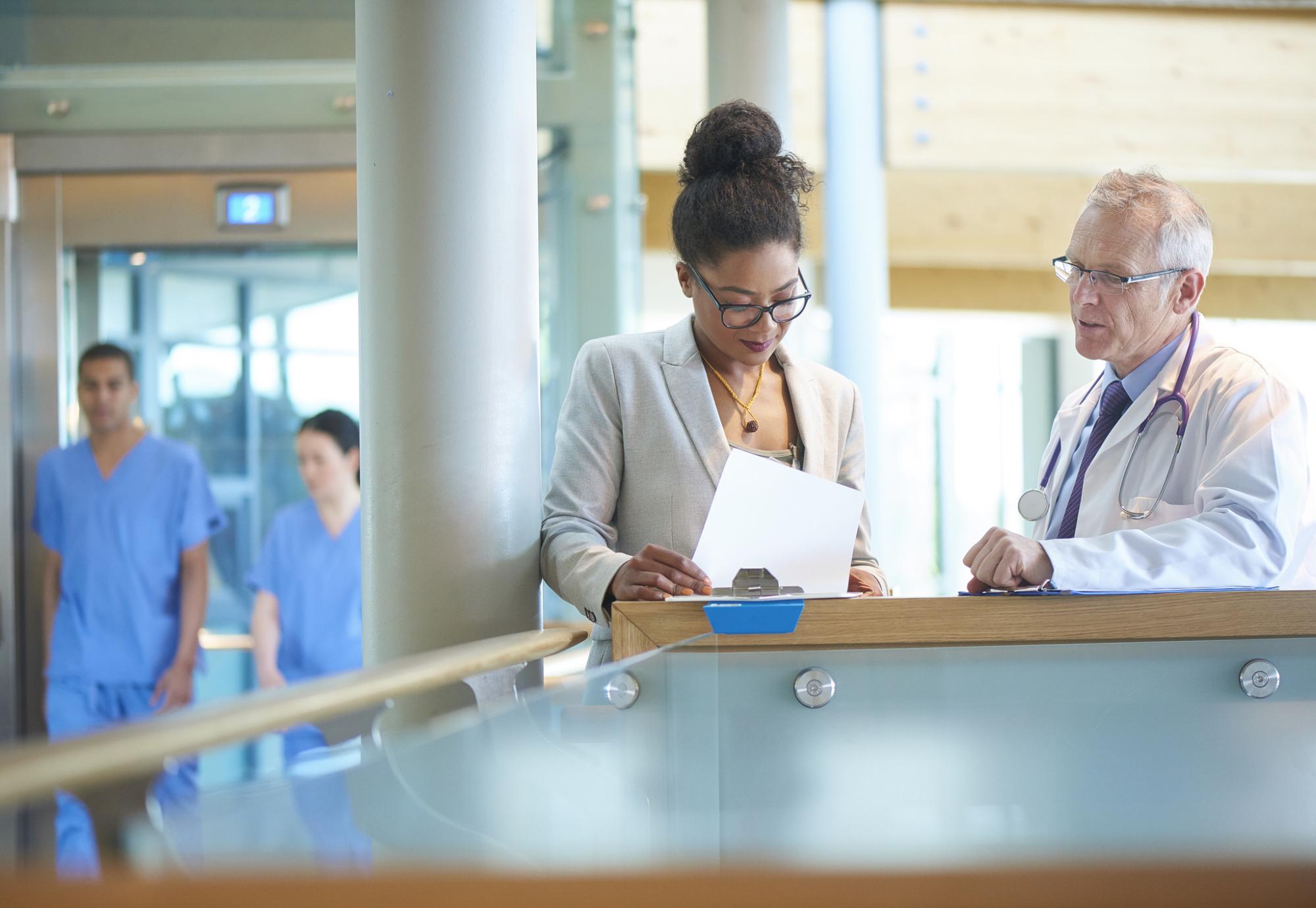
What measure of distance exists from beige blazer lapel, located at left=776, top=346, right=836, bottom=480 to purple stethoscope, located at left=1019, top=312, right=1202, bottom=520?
35 centimetres

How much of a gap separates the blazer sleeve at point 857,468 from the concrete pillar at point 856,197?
3.11 m

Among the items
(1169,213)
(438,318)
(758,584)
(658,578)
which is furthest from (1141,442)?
(438,318)

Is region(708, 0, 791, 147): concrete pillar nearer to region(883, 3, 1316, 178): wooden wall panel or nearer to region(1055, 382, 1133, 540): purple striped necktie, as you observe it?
region(883, 3, 1316, 178): wooden wall panel

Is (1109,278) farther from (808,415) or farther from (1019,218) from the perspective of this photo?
(1019,218)

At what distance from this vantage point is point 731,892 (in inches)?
21.0

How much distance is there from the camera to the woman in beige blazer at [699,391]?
1892 millimetres

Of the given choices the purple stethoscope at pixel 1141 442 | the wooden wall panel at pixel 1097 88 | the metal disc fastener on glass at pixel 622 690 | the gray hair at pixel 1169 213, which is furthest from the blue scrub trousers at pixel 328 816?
the wooden wall panel at pixel 1097 88

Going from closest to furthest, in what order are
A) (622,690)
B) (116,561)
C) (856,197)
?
1. (622,690)
2. (116,561)
3. (856,197)

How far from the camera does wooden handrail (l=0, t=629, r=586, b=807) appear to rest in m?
0.63

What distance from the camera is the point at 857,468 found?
2.11 meters

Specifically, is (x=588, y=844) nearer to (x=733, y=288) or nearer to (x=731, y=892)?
(x=731, y=892)

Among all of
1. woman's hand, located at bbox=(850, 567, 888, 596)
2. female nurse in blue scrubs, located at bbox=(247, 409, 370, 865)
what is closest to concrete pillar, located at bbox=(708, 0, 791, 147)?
female nurse in blue scrubs, located at bbox=(247, 409, 370, 865)

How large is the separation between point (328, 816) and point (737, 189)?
53.9 inches

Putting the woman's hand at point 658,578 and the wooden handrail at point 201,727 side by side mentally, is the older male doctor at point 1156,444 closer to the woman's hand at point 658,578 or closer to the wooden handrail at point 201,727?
the woman's hand at point 658,578
